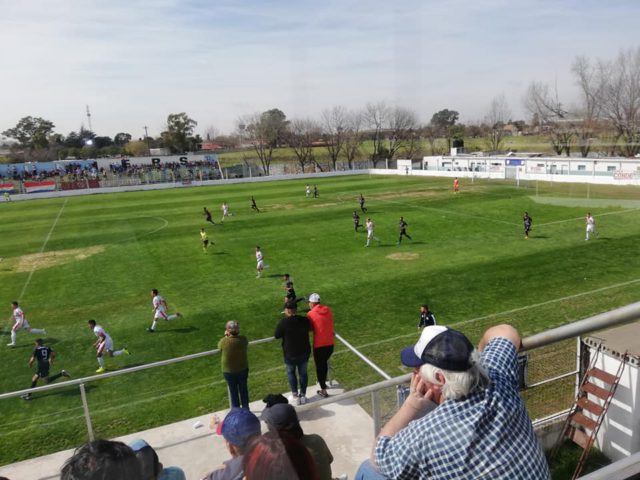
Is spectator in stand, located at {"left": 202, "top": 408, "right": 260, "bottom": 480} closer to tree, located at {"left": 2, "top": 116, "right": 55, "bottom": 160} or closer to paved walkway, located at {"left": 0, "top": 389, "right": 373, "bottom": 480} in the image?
paved walkway, located at {"left": 0, "top": 389, "right": 373, "bottom": 480}

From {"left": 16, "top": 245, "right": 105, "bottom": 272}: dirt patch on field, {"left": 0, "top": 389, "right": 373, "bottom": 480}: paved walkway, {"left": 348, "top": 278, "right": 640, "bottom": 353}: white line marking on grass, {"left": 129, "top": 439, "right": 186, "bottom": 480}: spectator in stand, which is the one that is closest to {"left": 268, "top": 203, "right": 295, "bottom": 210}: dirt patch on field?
{"left": 16, "top": 245, "right": 105, "bottom": 272}: dirt patch on field

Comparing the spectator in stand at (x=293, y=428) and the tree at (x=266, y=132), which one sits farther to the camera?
the tree at (x=266, y=132)

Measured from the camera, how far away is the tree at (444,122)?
98.6m

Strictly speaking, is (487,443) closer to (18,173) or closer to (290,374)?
(290,374)

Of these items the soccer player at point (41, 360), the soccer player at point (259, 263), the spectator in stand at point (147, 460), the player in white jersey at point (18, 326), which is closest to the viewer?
the spectator in stand at point (147, 460)

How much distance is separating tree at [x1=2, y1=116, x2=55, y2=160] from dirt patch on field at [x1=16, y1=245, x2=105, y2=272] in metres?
81.3

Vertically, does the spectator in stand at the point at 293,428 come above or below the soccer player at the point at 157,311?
above

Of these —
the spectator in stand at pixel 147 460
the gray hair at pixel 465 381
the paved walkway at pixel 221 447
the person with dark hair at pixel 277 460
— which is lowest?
the paved walkway at pixel 221 447

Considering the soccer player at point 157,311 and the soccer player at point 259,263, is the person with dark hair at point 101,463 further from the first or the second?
the soccer player at point 259,263

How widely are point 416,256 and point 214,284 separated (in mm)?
8499

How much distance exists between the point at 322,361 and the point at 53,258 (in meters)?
21.2

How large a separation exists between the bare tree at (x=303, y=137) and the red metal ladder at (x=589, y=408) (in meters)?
79.9

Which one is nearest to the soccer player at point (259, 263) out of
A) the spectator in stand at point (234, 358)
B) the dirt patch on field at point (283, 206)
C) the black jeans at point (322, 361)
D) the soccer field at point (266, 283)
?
the soccer field at point (266, 283)

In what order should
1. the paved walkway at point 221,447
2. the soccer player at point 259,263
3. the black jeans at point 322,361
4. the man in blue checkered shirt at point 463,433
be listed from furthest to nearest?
the soccer player at point 259,263 → the black jeans at point 322,361 → the paved walkway at point 221,447 → the man in blue checkered shirt at point 463,433
